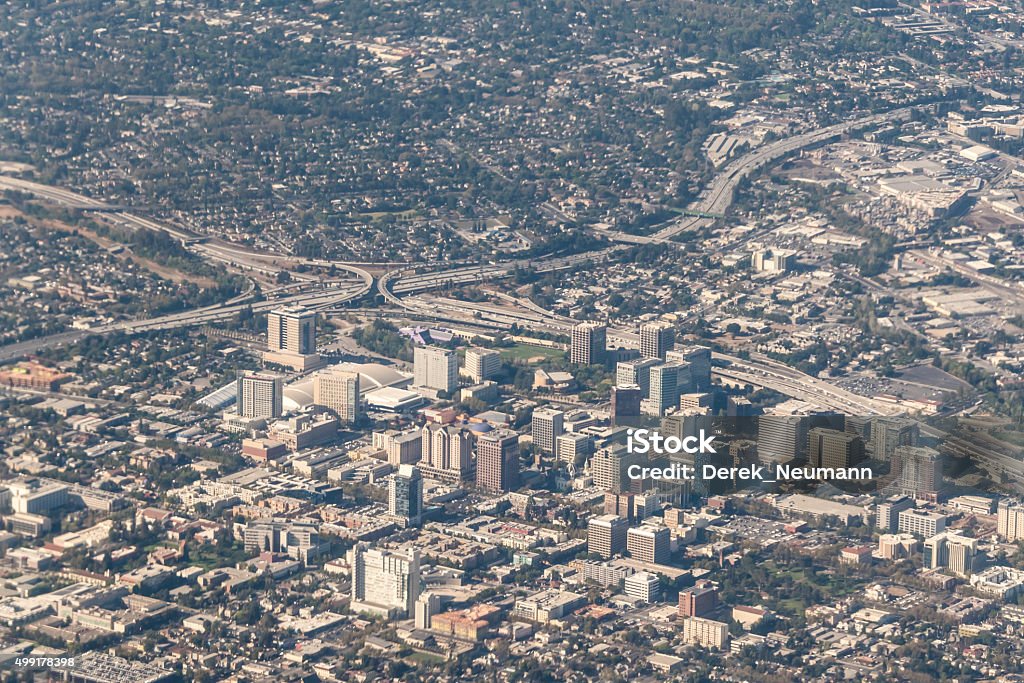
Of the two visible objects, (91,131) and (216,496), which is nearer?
(216,496)

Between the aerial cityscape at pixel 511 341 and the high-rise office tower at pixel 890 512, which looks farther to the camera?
the high-rise office tower at pixel 890 512

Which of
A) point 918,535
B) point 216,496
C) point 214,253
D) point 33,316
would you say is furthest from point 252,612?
point 214,253

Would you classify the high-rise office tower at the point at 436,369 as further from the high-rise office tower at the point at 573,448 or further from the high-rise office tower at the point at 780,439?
the high-rise office tower at the point at 780,439

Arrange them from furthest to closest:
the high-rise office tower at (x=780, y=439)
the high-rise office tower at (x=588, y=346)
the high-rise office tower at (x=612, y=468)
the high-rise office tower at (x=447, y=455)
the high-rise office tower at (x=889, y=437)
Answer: the high-rise office tower at (x=588, y=346)
the high-rise office tower at (x=447, y=455)
the high-rise office tower at (x=612, y=468)
the high-rise office tower at (x=889, y=437)
the high-rise office tower at (x=780, y=439)

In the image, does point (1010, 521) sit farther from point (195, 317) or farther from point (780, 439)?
point (195, 317)

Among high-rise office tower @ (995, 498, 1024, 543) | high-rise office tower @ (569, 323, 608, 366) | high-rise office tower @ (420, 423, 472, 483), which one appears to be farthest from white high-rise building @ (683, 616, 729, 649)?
high-rise office tower @ (569, 323, 608, 366)

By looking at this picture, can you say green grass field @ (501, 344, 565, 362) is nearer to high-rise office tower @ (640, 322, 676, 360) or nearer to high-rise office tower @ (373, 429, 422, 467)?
high-rise office tower @ (640, 322, 676, 360)

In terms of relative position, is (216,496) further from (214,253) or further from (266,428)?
(214,253)

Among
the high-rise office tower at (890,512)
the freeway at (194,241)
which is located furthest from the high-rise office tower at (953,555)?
the freeway at (194,241)

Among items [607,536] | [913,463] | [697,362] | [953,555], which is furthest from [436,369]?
[913,463]
